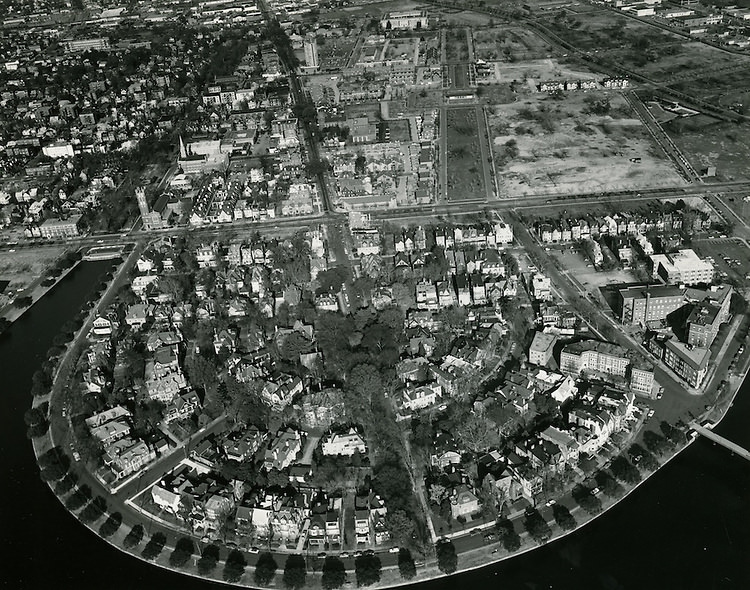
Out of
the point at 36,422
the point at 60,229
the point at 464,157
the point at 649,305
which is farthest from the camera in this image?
the point at 464,157

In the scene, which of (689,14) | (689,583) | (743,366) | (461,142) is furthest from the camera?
(689,14)

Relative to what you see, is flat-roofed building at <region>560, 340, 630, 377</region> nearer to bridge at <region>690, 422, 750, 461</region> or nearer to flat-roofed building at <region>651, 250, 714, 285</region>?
bridge at <region>690, 422, 750, 461</region>

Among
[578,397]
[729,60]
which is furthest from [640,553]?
[729,60]

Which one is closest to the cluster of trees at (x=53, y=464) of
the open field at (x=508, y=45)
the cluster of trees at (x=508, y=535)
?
the cluster of trees at (x=508, y=535)

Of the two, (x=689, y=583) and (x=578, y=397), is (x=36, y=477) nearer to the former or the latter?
(x=578, y=397)

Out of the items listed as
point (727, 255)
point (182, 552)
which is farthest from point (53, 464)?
point (727, 255)

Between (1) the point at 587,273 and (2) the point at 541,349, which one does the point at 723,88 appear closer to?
(1) the point at 587,273
